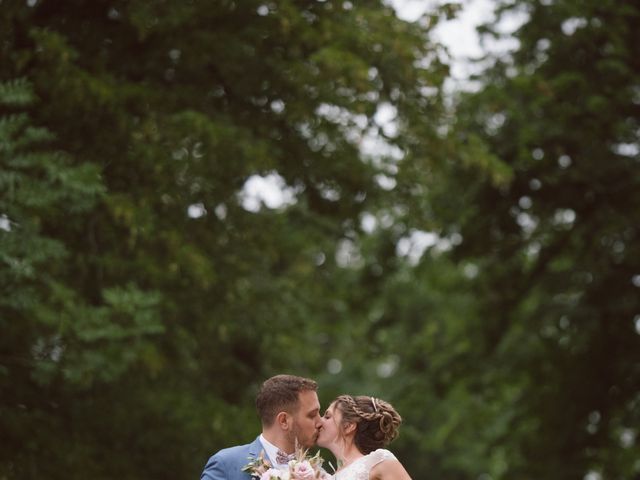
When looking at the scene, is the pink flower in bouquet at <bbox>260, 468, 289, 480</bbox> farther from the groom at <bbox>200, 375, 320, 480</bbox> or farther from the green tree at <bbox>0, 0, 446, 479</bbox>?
the green tree at <bbox>0, 0, 446, 479</bbox>

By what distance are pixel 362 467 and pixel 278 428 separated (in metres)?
0.55

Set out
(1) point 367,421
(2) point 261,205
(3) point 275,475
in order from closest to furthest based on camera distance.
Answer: (3) point 275,475 < (1) point 367,421 < (2) point 261,205

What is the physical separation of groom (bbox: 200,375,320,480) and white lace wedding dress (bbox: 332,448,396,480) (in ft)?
1.11

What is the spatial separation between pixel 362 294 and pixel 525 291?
2760 mm

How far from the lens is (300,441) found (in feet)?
19.9

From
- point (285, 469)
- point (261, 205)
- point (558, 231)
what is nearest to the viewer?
point (285, 469)

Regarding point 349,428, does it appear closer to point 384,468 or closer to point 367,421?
point 367,421

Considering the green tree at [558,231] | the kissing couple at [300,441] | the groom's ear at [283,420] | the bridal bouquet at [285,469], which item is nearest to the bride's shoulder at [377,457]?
the kissing couple at [300,441]

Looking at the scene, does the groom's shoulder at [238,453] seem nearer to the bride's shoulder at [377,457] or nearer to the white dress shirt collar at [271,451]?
the white dress shirt collar at [271,451]

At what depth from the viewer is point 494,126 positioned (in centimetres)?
Answer: 1523

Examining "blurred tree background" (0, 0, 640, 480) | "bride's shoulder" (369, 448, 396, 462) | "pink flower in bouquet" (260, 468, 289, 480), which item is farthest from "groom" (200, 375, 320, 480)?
"blurred tree background" (0, 0, 640, 480)

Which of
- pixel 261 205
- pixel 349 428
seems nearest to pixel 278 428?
pixel 349 428

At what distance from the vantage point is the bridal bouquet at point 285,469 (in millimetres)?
5848

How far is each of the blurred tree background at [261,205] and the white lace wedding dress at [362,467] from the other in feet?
12.9
